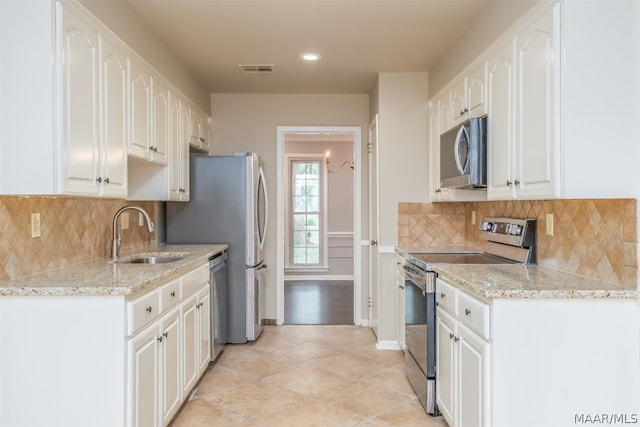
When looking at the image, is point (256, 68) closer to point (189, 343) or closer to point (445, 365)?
point (189, 343)

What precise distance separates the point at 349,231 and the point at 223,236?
13.1 ft

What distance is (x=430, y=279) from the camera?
263 centimetres

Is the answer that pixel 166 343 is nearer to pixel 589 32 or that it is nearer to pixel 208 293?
pixel 208 293

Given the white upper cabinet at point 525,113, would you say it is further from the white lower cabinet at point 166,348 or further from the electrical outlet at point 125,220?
the electrical outlet at point 125,220

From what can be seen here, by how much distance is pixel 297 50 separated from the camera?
134 inches

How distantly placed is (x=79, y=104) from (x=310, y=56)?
78.2 inches

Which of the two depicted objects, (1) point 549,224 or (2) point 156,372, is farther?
(1) point 549,224

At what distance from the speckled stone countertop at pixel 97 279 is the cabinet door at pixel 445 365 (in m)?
1.52

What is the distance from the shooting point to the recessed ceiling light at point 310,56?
3504mm

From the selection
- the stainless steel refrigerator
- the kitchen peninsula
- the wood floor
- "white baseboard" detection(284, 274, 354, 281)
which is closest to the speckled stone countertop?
the kitchen peninsula

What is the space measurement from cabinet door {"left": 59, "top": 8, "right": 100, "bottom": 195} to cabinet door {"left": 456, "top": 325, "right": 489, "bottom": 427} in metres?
1.90

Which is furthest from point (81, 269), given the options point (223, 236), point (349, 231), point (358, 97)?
point (349, 231)

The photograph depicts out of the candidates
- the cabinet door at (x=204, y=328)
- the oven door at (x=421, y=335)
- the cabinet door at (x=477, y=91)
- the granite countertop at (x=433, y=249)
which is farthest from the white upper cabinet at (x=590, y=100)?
the cabinet door at (x=204, y=328)

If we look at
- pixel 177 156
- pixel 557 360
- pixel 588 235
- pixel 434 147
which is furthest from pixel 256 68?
pixel 557 360
